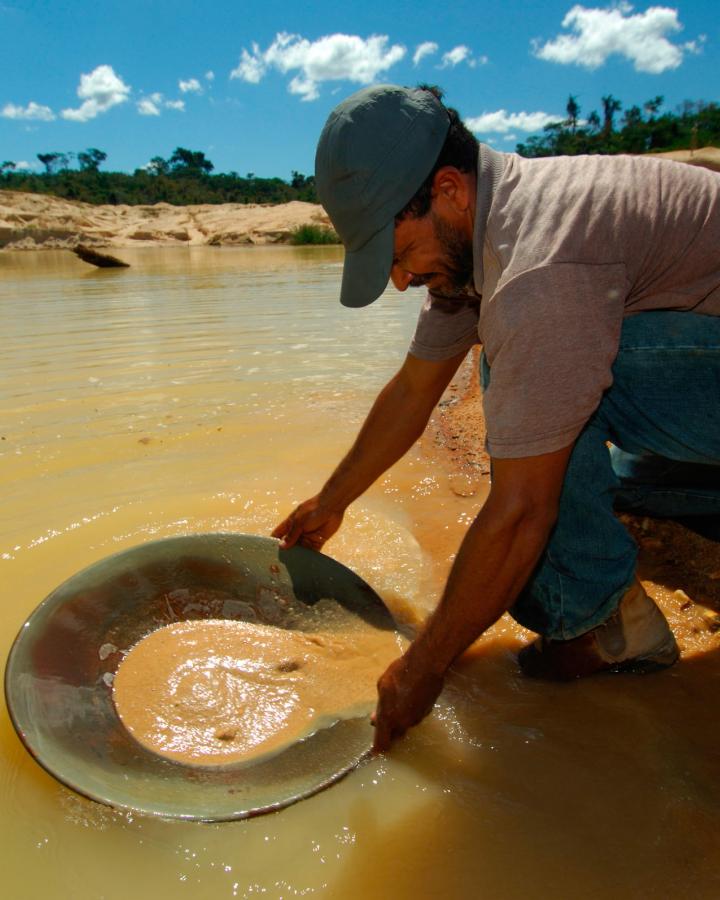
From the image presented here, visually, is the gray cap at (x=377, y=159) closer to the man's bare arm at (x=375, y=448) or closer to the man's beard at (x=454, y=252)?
the man's beard at (x=454, y=252)

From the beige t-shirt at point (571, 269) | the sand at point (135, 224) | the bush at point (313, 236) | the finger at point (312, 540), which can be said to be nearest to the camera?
the beige t-shirt at point (571, 269)

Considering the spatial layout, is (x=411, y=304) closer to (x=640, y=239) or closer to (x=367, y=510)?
(x=367, y=510)

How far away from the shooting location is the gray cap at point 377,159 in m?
1.27

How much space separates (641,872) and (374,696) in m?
0.62

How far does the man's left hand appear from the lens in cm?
128

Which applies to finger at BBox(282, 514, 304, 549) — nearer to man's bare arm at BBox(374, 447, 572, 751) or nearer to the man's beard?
man's bare arm at BBox(374, 447, 572, 751)

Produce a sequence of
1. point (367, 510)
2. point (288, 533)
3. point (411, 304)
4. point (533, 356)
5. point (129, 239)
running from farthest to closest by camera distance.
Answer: point (129, 239) < point (411, 304) < point (367, 510) < point (288, 533) < point (533, 356)

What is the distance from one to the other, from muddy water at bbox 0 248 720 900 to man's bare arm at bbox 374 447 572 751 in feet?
0.80

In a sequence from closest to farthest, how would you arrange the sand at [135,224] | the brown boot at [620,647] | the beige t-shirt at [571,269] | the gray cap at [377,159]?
the beige t-shirt at [571,269], the gray cap at [377,159], the brown boot at [620,647], the sand at [135,224]

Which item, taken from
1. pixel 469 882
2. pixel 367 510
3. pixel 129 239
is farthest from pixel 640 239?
pixel 129 239

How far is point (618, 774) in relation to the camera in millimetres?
1353

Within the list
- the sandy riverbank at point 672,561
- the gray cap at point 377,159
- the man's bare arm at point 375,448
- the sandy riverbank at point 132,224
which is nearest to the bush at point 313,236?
the sandy riverbank at point 132,224

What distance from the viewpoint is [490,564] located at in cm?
121

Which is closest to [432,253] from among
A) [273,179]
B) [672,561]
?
[672,561]
